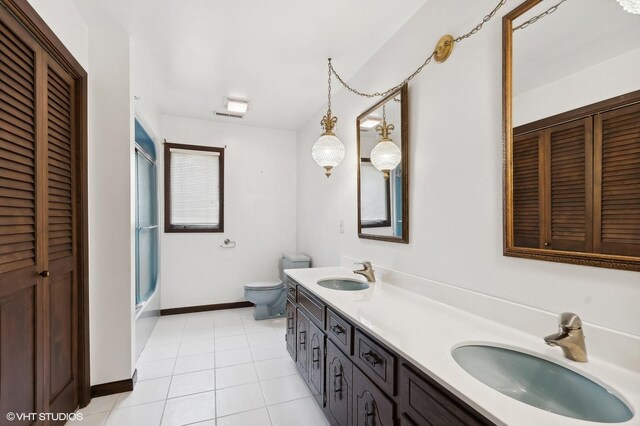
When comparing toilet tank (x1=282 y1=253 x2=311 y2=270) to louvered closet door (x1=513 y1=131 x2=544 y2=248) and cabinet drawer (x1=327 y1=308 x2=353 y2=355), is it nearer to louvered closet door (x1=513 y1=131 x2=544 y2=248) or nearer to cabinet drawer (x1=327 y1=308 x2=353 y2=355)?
cabinet drawer (x1=327 y1=308 x2=353 y2=355)

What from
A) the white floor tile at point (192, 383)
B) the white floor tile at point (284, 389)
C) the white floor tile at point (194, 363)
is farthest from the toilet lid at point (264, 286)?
the white floor tile at point (284, 389)

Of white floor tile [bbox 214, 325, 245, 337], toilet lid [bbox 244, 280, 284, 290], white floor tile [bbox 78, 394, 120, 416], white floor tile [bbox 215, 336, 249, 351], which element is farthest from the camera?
toilet lid [bbox 244, 280, 284, 290]

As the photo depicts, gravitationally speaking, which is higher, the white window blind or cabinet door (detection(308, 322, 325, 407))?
the white window blind

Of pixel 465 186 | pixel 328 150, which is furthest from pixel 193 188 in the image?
pixel 465 186

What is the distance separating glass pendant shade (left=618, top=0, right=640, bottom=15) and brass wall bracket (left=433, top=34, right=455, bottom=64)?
2.55 feet

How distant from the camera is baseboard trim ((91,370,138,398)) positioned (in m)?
2.04

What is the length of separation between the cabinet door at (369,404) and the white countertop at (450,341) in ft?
0.83

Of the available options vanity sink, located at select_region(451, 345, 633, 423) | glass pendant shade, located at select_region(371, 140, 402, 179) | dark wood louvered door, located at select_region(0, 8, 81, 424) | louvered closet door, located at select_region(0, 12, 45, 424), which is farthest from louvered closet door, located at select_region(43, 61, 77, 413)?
vanity sink, located at select_region(451, 345, 633, 423)

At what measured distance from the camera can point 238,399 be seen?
2035 mm

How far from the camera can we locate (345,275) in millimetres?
2408

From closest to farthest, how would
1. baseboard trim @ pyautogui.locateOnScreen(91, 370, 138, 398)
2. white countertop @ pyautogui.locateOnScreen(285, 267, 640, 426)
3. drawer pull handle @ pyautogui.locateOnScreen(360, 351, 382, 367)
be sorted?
white countertop @ pyautogui.locateOnScreen(285, 267, 640, 426)
drawer pull handle @ pyautogui.locateOnScreen(360, 351, 382, 367)
baseboard trim @ pyautogui.locateOnScreen(91, 370, 138, 398)

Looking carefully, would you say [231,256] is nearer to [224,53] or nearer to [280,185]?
[280,185]

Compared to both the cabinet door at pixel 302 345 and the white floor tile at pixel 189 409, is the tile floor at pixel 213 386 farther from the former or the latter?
the cabinet door at pixel 302 345

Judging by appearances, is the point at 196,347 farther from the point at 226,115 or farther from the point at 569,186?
the point at 569,186
